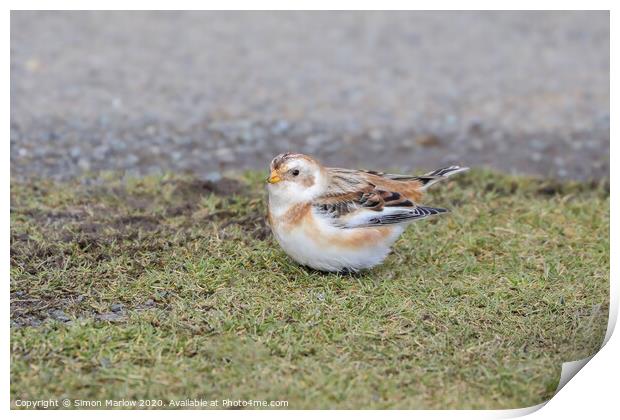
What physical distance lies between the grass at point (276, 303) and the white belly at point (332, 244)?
162 millimetres

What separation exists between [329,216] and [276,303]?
30.7 inches

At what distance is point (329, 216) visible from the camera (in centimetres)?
683

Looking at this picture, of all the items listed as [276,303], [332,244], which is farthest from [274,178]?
[276,303]

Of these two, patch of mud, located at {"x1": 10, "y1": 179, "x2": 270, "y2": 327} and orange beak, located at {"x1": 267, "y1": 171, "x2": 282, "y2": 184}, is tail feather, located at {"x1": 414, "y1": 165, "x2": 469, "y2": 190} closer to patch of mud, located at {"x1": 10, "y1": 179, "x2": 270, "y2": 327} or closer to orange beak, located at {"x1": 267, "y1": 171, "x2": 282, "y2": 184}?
orange beak, located at {"x1": 267, "y1": 171, "x2": 282, "y2": 184}

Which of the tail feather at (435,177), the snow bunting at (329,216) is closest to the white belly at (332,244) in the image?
Result: the snow bunting at (329,216)

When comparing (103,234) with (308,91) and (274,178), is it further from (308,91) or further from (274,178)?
(308,91)

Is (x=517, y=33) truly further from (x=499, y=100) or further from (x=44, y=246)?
(x=44, y=246)

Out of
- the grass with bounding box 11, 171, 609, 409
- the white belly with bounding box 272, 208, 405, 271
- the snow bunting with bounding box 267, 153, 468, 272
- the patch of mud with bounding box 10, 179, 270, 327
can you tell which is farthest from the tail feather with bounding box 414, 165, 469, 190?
the patch of mud with bounding box 10, 179, 270, 327

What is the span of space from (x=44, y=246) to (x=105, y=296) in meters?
1.00

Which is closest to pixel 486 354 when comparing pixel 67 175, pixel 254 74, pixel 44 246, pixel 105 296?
pixel 105 296

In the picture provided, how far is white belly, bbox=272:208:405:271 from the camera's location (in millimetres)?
6762

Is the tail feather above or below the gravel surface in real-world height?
below

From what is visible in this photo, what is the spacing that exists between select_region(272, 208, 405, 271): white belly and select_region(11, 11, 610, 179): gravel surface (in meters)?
2.63
